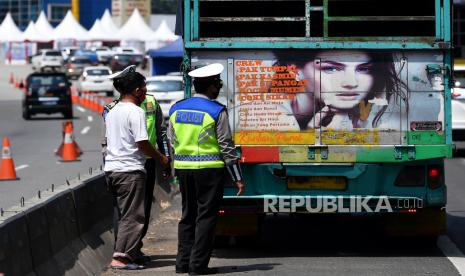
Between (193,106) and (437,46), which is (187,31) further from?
(437,46)

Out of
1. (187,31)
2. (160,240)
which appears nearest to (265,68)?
(187,31)

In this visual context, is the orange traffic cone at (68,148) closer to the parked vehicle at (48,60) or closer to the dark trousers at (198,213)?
the dark trousers at (198,213)

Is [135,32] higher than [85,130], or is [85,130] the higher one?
[135,32]

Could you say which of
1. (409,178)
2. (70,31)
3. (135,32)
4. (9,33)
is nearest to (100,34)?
(70,31)

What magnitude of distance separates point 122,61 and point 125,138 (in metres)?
71.9

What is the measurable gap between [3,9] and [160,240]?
139m

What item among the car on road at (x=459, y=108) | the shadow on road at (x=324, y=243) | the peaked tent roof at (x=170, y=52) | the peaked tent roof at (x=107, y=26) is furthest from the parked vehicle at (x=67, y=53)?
the shadow on road at (x=324, y=243)

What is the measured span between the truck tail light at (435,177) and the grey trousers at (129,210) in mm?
2720

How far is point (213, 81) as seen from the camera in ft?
31.9

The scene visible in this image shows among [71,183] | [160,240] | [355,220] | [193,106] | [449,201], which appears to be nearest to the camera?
[193,106]

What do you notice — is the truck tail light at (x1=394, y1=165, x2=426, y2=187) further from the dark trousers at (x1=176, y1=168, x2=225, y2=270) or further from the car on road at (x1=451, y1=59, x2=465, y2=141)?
the car on road at (x1=451, y1=59, x2=465, y2=141)

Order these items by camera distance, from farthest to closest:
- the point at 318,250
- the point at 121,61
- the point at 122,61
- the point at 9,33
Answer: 1. the point at 9,33
2. the point at 122,61
3. the point at 121,61
4. the point at 318,250

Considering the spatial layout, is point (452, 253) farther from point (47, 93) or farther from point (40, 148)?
point (47, 93)

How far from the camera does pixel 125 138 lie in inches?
391
